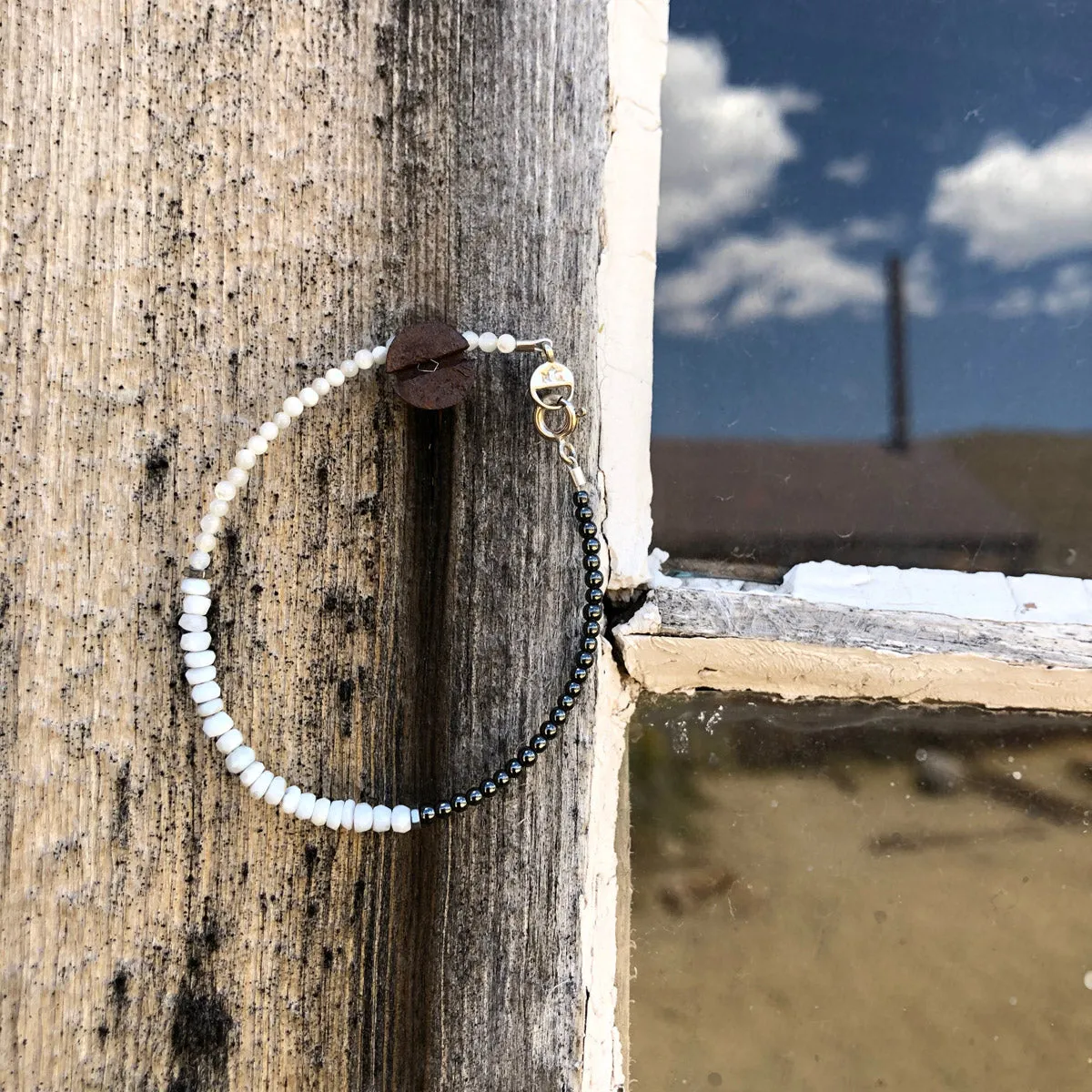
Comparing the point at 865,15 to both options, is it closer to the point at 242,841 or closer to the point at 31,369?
the point at 31,369

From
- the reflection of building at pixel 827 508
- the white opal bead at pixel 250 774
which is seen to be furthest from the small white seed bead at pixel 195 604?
the reflection of building at pixel 827 508

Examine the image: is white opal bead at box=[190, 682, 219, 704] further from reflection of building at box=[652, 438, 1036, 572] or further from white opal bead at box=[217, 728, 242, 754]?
reflection of building at box=[652, 438, 1036, 572]

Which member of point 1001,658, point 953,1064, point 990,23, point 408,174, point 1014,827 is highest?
point 990,23

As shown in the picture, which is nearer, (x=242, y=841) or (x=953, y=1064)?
(x=242, y=841)

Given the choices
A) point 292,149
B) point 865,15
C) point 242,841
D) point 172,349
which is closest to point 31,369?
point 172,349

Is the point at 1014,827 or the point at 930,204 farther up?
the point at 930,204

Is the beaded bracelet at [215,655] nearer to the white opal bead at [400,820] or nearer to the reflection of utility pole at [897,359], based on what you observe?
the white opal bead at [400,820]

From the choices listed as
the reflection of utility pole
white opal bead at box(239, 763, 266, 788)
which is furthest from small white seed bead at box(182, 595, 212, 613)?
the reflection of utility pole
